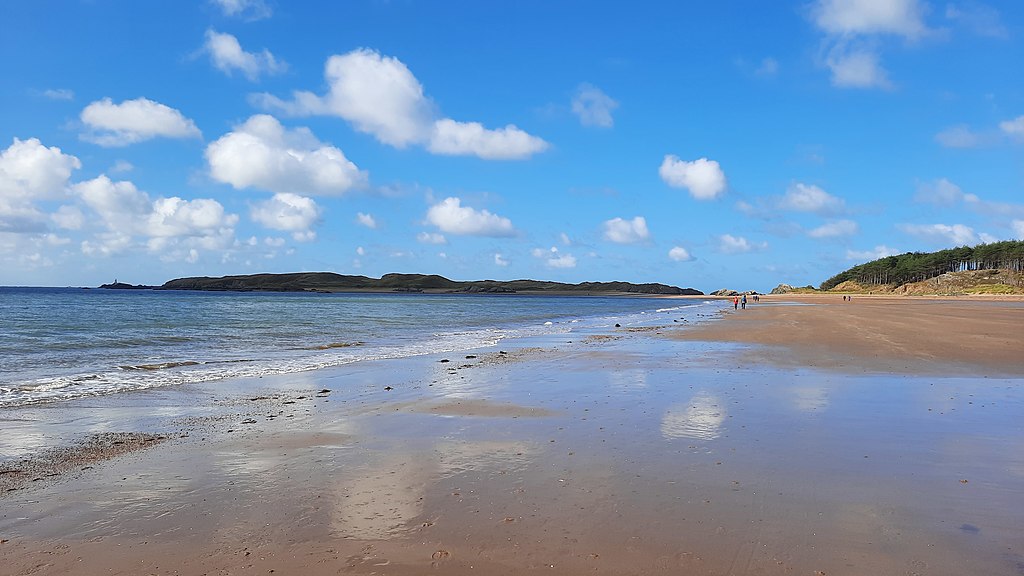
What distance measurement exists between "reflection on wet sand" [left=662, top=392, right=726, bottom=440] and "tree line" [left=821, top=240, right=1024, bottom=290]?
13219 centimetres

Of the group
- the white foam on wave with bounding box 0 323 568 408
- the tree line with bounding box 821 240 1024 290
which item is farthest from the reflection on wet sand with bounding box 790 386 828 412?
the tree line with bounding box 821 240 1024 290

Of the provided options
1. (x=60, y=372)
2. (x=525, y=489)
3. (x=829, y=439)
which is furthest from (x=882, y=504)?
(x=60, y=372)

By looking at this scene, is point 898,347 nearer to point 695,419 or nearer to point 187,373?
point 695,419

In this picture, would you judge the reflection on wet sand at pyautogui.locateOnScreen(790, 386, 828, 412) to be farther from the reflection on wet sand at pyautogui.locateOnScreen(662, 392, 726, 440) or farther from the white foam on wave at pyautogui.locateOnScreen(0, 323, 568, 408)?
the white foam on wave at pyautogui.locateOnScreen(0, 323, 568, 408)

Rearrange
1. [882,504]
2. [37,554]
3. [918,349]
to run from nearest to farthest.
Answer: [37,554] < [882,504] < [918,349]

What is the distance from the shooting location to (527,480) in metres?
6.00

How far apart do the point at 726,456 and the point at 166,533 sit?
17.7ft

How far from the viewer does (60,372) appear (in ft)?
48.8

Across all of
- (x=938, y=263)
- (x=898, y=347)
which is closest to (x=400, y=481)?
(x=898, y=347)

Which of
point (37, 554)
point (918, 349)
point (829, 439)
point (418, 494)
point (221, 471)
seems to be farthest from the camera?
point (918, 349)

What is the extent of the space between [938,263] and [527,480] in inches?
6075

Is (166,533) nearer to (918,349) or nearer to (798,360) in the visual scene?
(798,360)

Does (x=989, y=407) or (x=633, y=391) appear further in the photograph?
(x=633, y=391)

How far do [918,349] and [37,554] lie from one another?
20.6m
